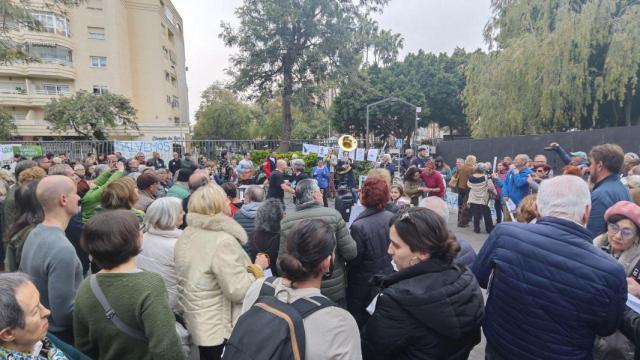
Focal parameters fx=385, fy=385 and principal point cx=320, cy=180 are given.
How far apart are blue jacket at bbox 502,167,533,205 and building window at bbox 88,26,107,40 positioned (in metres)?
42.5

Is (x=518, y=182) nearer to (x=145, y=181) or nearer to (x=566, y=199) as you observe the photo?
(x=566, y=199)

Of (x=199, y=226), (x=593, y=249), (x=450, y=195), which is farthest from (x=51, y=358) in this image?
(x=450, y=195)

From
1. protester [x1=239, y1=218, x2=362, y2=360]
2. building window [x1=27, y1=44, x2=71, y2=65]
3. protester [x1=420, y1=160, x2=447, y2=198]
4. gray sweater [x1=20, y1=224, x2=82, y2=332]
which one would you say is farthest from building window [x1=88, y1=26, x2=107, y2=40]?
protester [x1=239, y1=218, x2=362, y2=360]

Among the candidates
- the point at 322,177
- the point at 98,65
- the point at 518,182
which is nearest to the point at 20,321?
the point at 518,182

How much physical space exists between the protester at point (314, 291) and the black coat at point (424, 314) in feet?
0.81

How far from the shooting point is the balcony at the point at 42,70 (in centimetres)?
3612

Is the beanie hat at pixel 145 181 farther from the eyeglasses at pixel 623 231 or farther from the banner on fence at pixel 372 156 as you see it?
the banner on fence at pixel 372 156

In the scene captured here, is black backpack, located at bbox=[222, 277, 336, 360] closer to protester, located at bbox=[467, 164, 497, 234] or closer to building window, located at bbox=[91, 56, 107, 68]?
protester, located at bbox=[467, 164, 497, 234]

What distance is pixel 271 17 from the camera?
78.5ft

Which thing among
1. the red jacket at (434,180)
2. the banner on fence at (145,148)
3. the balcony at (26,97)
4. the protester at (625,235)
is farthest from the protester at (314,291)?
the balcony at (26,97)

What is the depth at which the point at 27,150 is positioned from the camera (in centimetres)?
1653

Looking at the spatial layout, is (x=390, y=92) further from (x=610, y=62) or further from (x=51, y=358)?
(x=51, y=358)

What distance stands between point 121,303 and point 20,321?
550 mm

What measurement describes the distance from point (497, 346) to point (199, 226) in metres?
2.06
